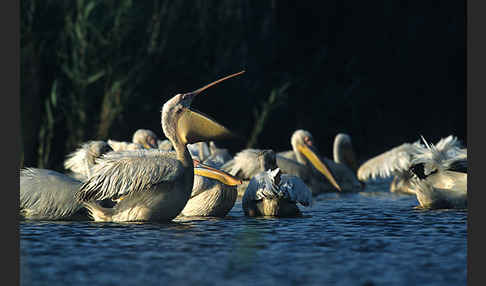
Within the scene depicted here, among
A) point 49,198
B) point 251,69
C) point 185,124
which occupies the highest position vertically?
point 251,69

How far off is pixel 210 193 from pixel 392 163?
3810mm

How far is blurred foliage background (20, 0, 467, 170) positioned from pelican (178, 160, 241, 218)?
4.00m

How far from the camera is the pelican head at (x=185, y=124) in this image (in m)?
6.79

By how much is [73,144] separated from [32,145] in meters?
0.55

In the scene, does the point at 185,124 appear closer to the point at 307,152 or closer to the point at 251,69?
the point at 307,152

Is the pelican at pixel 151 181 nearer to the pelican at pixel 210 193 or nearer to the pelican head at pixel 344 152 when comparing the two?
the pelican at pixel 210 193

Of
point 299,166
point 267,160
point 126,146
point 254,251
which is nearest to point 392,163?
point 299,166

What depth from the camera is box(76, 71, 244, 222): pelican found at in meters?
6.46

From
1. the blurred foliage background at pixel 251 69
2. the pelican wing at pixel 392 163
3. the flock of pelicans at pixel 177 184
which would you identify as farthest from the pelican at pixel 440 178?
the blurred foliage background at pixel 251 69

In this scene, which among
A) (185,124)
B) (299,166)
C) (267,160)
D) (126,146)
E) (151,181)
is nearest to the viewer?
(151,181)

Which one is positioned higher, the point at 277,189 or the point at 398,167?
the point at 398,167

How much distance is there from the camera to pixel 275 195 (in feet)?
23.4

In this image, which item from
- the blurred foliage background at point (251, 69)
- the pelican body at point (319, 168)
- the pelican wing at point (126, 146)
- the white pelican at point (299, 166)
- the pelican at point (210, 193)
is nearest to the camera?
the pelican at point (210, 193)

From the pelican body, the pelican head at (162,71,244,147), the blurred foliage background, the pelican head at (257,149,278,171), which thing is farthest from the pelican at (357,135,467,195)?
the pelican head at (162,71,244,147)
